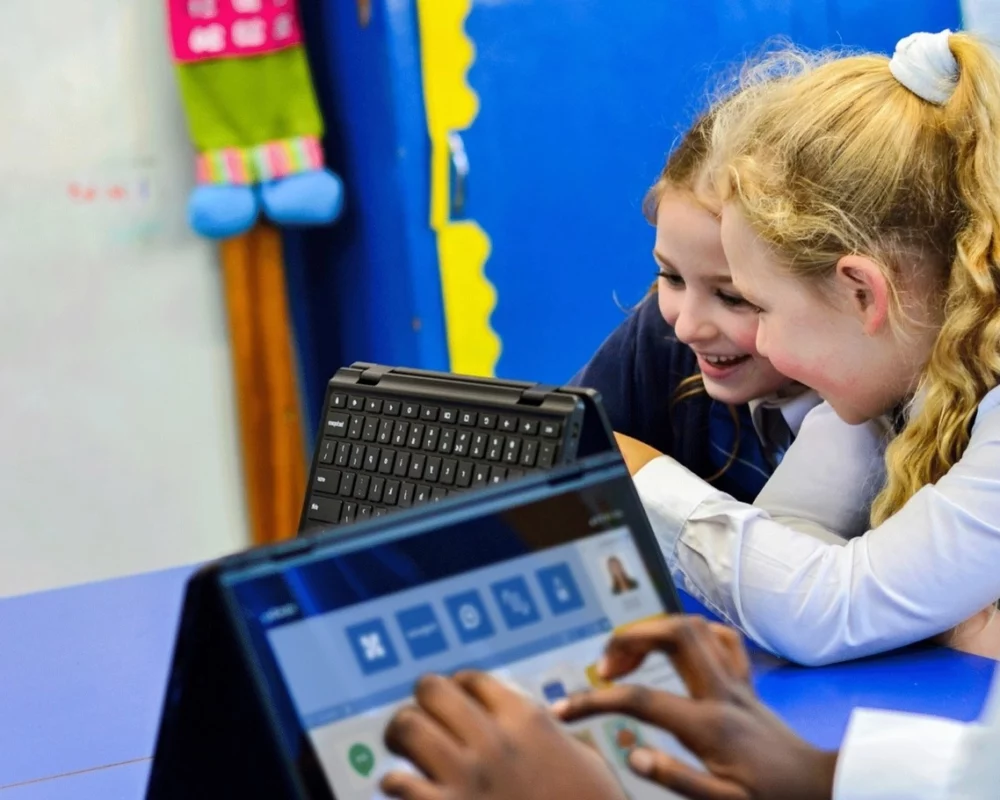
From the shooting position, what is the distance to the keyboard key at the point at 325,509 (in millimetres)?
1001

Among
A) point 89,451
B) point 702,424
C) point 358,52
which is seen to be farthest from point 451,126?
point 702,424

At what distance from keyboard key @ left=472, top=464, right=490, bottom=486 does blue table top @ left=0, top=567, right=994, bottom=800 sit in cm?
17

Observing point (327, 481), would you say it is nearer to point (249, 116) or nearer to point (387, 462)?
point (387, 462)

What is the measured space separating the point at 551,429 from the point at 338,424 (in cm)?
21

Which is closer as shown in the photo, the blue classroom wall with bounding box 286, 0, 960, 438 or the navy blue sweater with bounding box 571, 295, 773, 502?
the navy blue sweater with bounding box 571, 295, 773, 502

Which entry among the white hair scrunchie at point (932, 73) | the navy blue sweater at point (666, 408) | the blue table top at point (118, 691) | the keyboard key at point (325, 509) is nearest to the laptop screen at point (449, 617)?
the blue table top at point (118, 691)

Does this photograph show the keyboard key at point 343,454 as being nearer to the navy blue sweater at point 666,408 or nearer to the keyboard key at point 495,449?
the keyboard key at point 495,449

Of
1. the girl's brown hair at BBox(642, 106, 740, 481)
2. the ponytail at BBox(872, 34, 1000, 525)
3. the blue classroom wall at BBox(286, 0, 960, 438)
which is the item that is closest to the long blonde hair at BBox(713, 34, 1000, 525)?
the ponytail at BBox(872, 34, 1000, 525)

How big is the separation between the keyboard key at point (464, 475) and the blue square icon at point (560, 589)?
0.35 metres

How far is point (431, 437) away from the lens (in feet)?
3.16

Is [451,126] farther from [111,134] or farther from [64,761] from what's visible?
[64,761]

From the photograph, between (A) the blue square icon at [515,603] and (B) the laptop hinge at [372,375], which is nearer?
(A) the blue square icon at [515,603]

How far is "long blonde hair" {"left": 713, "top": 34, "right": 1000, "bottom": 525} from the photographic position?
977mm

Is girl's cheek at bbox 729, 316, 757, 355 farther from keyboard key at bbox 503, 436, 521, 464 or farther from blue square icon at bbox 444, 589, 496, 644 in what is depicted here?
blue square icon at bbox 444, 589, 496, 644
